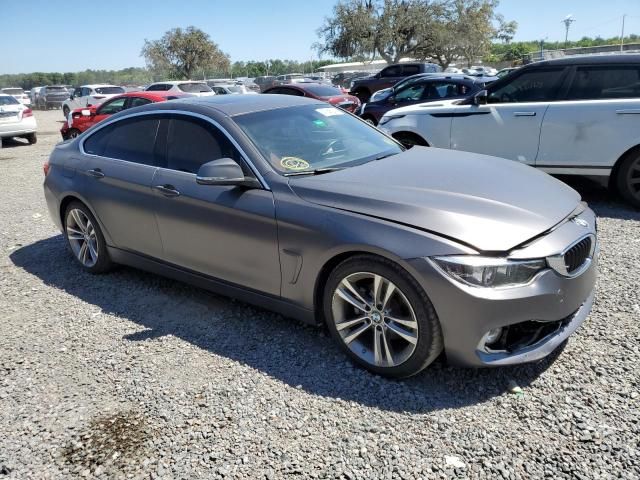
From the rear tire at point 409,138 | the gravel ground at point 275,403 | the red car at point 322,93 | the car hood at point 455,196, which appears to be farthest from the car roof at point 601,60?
the red car at point 322,93

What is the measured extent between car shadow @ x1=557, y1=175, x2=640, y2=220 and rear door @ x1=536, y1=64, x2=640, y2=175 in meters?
0.35

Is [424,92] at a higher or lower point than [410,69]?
lower

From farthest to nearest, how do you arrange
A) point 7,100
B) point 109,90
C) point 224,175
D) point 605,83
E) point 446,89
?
point 109,90 < point 7,100 < point 446,89 < point 605,83 < point 224,175

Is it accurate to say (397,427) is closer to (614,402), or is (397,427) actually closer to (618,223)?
(614,402)

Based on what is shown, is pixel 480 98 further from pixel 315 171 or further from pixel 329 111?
pixel 315 171

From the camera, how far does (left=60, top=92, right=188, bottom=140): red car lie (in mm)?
12180

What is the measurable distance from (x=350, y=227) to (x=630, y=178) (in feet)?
14.9

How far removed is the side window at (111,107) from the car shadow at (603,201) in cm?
1020

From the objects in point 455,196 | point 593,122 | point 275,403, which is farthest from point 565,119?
point 275,403

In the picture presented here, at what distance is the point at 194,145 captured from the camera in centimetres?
384

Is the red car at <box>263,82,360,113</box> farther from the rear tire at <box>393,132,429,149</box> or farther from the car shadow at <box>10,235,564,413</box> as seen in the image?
the car shadow at <box>10,235,564,413</box>

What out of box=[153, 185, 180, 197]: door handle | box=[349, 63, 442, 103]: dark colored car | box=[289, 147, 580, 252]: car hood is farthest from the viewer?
box=[349, 63, 442, 103]: dark colored car

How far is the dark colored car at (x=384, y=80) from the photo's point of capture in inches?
823

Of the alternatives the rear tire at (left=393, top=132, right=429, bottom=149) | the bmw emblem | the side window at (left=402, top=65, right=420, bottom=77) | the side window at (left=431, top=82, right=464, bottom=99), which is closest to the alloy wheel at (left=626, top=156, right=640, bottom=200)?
the rear tire at (left=393, top=132, right=429, bottom=149)
